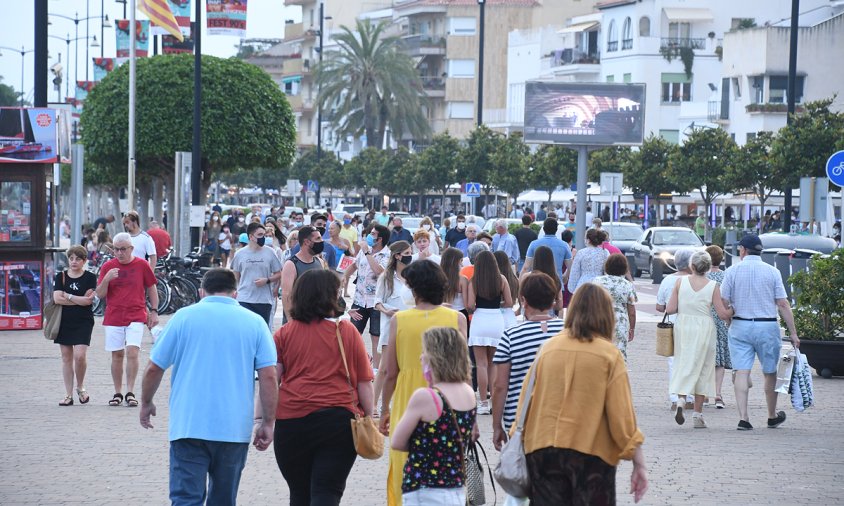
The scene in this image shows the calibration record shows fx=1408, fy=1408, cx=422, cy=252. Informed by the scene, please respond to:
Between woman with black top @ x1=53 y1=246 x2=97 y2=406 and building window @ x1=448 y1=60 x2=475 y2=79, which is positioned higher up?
building window @ x1=448 y1=60 x2=475 y2=79

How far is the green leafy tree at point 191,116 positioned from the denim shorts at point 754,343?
1036 inches

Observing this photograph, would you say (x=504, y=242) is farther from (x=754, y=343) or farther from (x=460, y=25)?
(x=460, y=25)

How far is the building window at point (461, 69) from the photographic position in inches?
3831

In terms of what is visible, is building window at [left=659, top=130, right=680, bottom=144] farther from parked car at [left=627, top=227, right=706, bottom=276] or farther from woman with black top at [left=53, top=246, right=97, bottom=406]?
woman with black top at [left=53, top=246, right=97, bottom=406]

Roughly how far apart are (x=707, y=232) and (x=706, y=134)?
5.39 m

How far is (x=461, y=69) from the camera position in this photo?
320ft

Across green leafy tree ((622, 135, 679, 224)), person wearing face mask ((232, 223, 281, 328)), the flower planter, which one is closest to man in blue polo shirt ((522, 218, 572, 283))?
the flower planter

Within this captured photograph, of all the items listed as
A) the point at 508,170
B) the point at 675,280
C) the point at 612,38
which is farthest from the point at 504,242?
the point at 612,38

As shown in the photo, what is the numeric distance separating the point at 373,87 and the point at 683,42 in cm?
1695

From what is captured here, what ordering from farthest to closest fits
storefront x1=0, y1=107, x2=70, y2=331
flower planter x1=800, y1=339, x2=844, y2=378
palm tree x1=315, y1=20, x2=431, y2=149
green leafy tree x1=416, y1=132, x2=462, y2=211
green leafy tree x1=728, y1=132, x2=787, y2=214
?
palm tree x1=315, y1=20, x2=431, y2=149, green leafy tree x1=416, y1=132, x2=462, y2=211, green leafy tree x1=728, y1=132, x2=787, y2=214, storefront x1=0, y1=107, x2=70, y2=331, flower planter x1=800, y1=339, x2=844, y2=378

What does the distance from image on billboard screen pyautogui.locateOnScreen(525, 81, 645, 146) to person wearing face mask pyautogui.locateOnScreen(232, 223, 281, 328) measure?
82.5 ft

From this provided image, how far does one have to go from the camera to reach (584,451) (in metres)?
6.15

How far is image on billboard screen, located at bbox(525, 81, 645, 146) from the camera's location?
129ft

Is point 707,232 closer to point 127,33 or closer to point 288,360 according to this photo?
point 127,33
